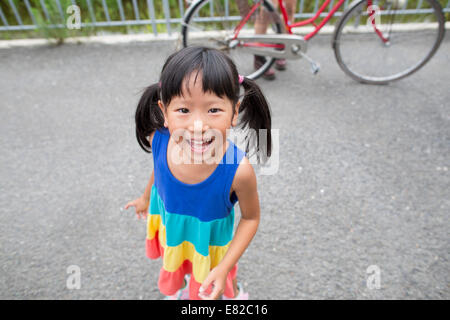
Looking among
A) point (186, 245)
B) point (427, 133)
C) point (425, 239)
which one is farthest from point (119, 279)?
point (427, 133)

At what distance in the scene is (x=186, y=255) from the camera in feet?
4.65

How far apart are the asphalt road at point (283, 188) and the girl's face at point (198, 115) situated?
1.80 feet

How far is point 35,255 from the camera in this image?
6.60ft

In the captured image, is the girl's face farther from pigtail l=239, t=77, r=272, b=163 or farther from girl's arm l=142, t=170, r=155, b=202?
girl's arm l=142, t=170, r=155, b=202

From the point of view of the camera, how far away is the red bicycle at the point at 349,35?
10.1ft

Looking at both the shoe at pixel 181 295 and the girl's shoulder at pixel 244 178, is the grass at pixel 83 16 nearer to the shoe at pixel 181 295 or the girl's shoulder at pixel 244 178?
the shoe at pixel 181 295

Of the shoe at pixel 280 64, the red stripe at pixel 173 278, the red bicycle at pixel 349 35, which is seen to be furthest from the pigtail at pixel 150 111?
the shoe at pixel 280 64

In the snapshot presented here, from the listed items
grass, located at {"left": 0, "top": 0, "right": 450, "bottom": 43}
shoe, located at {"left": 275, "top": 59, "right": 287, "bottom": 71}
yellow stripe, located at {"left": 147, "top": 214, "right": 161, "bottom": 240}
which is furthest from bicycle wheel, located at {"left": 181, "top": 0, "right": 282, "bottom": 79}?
yellow stripe, located at {"left": 147, "top": 214, "right": 161, "bottom": 240}

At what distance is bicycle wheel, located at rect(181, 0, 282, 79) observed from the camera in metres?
3.11

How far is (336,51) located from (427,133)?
1.18 metres

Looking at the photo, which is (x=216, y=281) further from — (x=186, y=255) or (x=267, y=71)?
(x=267, y=71)

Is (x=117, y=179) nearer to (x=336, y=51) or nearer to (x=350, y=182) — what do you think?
(x=350, y=182)

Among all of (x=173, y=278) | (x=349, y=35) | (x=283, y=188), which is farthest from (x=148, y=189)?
(x=349, y=35)

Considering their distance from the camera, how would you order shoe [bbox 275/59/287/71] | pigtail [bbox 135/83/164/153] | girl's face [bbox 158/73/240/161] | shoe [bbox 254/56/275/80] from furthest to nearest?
shoe [bbox 275/59/287/71] < shoe [bbox 254/56/275/80] < pigtail [bbox 135/83/164/153] < girl's face [bbox 158/73/240/161]
